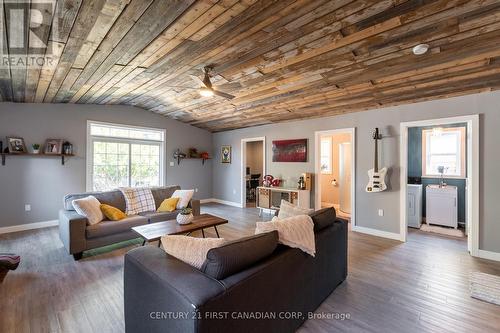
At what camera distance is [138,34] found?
237 cm

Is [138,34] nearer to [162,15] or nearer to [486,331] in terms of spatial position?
[162,15]

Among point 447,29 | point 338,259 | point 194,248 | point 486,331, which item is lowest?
point 486,331

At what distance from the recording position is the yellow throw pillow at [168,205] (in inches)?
167

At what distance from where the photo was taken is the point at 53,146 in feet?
15.8

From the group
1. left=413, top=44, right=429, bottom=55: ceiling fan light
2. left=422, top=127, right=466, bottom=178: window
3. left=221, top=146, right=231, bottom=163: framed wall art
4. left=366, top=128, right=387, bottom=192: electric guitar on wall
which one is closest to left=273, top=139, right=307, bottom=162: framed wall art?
left=366, top=128, right=387, bottom=192: electric guitar on wall

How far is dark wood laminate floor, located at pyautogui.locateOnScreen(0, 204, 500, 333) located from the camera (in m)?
1.97

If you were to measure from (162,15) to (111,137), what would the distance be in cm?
453

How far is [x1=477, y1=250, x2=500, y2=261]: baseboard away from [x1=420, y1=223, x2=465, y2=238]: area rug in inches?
41.0

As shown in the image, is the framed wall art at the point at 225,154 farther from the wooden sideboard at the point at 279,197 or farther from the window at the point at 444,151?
the window at the point at 444,151

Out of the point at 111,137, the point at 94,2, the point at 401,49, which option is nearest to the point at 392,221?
the point at 401,49

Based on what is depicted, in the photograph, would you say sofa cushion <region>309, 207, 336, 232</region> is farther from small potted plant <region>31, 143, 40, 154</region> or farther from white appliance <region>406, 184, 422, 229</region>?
small potted plant <region>31, 143, 40, 154</region>

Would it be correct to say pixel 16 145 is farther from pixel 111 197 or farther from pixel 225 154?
pixel 225 154

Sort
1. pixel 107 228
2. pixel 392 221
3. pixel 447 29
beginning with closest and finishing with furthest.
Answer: pixel 447 29 → pixel 107 228 → pixel 392 221

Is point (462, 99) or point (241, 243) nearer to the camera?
point (241, 243)
